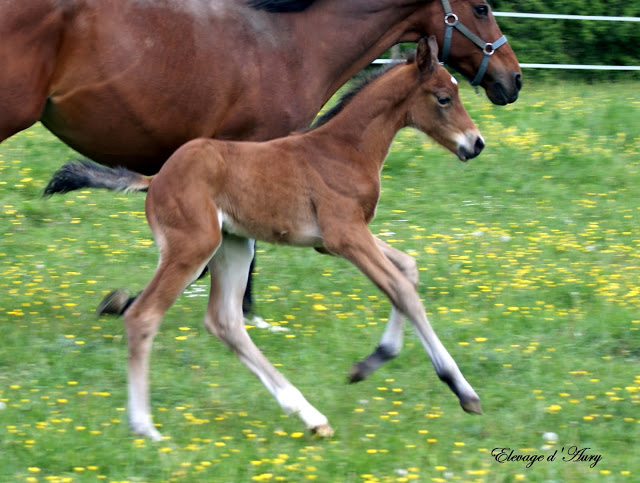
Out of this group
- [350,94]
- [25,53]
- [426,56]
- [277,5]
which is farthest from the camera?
[277,5]

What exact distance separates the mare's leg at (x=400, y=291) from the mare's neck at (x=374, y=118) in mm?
463

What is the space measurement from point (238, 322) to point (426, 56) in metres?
1.51

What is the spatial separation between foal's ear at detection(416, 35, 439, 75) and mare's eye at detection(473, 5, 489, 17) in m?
1.42

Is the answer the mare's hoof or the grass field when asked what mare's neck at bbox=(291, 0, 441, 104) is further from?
the mare's hoof

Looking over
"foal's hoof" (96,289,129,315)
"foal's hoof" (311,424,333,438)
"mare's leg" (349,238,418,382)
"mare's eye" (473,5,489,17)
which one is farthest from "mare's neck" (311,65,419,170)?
"foal's hoof" (96,289,129,315)

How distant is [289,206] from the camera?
4.62m

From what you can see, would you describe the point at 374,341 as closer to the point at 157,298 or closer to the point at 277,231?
the point at 277,231

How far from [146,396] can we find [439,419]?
1299 millimetres

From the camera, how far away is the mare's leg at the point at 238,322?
14.5 feet

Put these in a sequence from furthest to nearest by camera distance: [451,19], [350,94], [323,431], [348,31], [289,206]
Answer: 1. [451,19]
2. [348,31]
3. [350,94]
4. [289,206]
5. [323,431]

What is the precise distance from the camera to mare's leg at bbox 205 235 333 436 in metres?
4.43

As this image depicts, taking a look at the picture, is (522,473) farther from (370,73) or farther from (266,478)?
(370,73)

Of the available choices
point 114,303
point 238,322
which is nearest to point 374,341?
point 238,322

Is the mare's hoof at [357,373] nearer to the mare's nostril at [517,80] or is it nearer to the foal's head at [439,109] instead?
the foal's head at [439,109]
